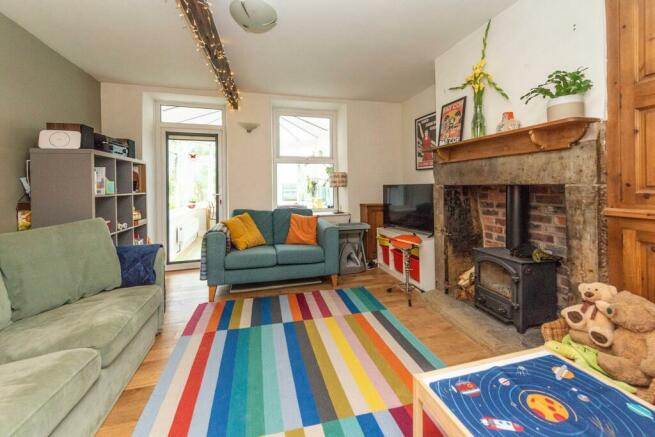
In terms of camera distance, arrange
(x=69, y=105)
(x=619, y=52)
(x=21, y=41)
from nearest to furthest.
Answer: (x=619, y=52) → (x=21, y=41) → (x=69, y=105)

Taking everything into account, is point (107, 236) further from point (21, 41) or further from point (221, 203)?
point (221, 203)

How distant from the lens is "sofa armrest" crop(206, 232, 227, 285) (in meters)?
3.00

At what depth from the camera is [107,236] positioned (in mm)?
2250

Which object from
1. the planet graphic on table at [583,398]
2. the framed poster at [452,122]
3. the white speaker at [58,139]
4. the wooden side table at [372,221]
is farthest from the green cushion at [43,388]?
the wooden side table at [372,221]

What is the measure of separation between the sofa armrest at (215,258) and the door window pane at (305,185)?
171 cm

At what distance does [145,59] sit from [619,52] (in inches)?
151

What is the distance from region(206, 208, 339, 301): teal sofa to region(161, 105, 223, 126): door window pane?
2.13 meters

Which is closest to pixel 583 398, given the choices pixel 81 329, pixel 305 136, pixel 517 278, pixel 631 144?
pixel 517 278

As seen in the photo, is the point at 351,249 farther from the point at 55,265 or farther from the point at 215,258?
the point at 55,265

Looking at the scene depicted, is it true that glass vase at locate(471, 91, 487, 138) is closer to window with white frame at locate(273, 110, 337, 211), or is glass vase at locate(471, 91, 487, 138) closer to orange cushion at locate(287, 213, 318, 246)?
orange cushion at locate(287, 213, 318, 246)

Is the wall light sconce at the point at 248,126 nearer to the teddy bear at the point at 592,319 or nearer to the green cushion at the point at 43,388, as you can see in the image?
the green cushion at the point at 43,388

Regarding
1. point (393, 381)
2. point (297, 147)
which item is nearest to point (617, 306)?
point (393, 381)

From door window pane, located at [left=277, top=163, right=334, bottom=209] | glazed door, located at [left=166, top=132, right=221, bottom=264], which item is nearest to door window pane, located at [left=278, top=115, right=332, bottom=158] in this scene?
door window pane, located at [left=277, top=163, right=334, bottom=209]

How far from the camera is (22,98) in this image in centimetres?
255
